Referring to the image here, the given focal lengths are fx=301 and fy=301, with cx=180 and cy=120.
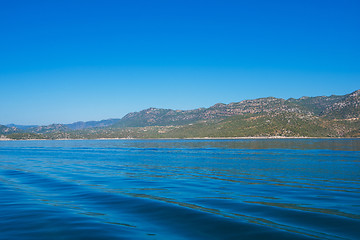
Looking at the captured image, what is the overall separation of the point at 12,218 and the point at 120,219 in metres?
5.42

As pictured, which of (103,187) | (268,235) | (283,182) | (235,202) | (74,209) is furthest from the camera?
(283,182)

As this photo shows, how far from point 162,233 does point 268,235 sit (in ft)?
14.4

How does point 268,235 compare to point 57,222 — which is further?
point 57,222

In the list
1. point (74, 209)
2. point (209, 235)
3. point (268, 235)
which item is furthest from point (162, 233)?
point (74, 209)

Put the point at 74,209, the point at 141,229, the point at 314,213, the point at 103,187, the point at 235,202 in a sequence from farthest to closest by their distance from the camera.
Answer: the point at 103,187 → the point at 235,202 → the point at 74,209 → the point at 314,213 → the point at 141,229

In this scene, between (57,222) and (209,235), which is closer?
(209,235)

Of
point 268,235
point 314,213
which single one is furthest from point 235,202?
point 268,235

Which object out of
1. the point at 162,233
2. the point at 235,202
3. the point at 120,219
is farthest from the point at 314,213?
the point at 120,219

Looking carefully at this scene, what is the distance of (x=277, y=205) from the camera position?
695 inches

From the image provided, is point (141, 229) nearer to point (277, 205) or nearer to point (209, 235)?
point (209, 235)

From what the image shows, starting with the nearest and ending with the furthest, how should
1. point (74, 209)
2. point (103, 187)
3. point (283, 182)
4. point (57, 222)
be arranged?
1. point (57, 222)
2. point (74, 209)
3. point (103, 187)
4. point (283, 182)

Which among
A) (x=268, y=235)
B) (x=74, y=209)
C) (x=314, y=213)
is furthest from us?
(x=74, y=209)

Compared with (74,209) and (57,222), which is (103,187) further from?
(57,222)

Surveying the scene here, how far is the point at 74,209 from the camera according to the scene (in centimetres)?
1689
